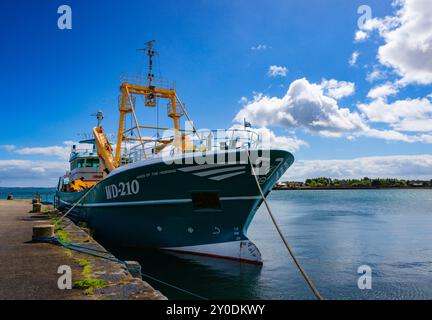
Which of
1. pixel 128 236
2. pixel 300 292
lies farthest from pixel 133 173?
pixel 300 292

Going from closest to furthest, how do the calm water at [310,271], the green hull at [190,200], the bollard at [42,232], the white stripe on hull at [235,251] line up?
the calm water at [310,271] → the bollard at [42,232] → the green hull at [190,200] → the white stripe on hull at [235,251]

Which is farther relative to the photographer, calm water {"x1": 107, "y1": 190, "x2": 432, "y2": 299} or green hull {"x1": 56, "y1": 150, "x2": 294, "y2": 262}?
green hull {"x1": 56, "y1": 150, "x2": 294, "y2": 262}

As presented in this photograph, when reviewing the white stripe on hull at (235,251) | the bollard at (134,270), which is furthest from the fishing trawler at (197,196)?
the bollard at (134,270)

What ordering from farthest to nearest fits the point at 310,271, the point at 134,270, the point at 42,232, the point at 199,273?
the point at 310,271 < the point at 42,232 < the point at 199,273 < the point at 134,270

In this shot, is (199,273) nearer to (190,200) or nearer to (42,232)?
(190,200)

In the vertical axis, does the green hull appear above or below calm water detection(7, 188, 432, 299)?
Result: above

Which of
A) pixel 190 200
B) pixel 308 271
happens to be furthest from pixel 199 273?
pixel 308 271

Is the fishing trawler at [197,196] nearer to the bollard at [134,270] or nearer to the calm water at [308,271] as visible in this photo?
the calm water at [308,271]

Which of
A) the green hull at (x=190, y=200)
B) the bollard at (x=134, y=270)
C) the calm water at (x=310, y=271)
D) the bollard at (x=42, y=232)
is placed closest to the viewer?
the bollard at (x=134, y=270)

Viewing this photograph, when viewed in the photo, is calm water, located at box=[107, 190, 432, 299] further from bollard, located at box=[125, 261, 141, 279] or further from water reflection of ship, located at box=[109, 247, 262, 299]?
bollard, located at box=[125, 261, 141, 279]

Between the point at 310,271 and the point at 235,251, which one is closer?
the point at 310,271

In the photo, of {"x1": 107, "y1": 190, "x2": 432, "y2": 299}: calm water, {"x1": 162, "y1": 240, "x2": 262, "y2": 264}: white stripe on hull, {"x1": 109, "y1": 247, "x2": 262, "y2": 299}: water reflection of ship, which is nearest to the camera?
{"x1": 109, "y1": 247, "x2": 262, "y2": 299}: water reflection of ship

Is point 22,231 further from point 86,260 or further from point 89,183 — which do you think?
point 89,183

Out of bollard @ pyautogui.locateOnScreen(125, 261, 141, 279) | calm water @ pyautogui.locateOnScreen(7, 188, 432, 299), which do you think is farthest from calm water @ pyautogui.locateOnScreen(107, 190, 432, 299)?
bollard @ pyautogui.locateOnScreen(125, 261, 141, 279)
